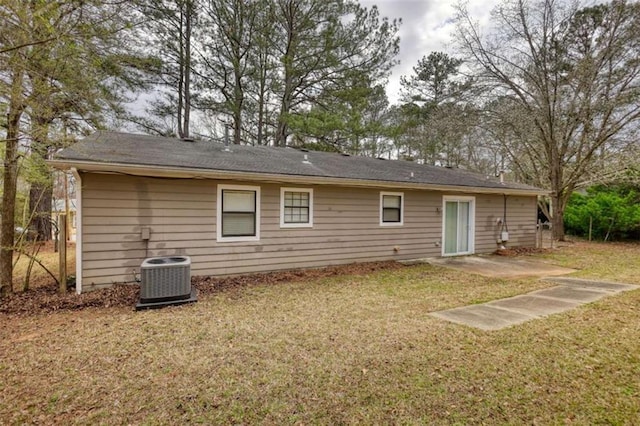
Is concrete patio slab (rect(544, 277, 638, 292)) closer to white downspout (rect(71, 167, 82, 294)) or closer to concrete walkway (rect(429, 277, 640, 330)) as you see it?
concrete walkway (rect(429, 277, 640, 330))

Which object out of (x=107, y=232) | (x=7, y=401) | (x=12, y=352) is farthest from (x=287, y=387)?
(x=107, y=232)

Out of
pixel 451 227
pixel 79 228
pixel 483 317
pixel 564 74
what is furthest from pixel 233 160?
pixel 564 74

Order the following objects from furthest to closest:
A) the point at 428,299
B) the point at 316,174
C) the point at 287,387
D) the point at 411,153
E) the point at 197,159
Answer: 1. the point at 411,153
2. the point at 316,174
3. the point at 197,159
4. the point at 428,299
5. the point at 287,387

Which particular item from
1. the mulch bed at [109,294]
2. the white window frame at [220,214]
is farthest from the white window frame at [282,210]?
the mulch bed at [109,294]

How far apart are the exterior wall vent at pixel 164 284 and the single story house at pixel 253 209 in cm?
117

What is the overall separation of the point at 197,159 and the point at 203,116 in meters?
9.81

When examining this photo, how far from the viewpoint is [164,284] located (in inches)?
203

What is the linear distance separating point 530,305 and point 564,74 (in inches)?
528

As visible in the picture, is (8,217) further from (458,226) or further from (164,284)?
(458,226)

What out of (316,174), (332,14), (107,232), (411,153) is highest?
(332,14)

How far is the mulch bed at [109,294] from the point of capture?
16.6 feet

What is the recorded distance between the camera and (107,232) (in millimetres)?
5844

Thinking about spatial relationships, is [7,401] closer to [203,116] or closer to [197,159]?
[197,159]

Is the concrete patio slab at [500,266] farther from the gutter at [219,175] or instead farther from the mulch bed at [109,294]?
the mulch bed at [109,294]
